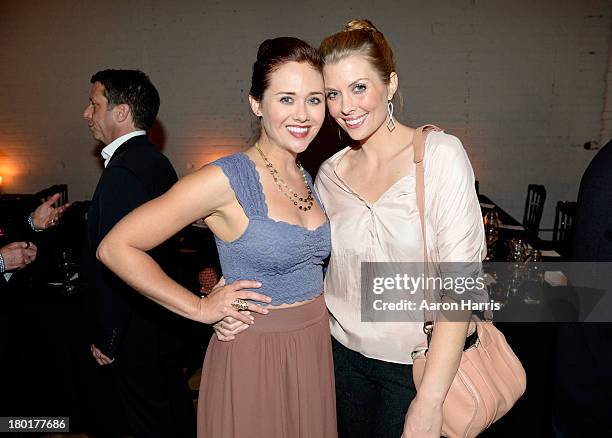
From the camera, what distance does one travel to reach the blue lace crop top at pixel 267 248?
1.56 m

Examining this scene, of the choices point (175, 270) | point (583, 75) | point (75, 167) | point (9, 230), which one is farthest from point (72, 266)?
Answer: point (583, 75)

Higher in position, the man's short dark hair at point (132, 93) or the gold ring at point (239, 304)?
the man's short dark hair at point (132, 93)

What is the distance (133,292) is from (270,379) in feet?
3.13

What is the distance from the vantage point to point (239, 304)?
63.4 inches

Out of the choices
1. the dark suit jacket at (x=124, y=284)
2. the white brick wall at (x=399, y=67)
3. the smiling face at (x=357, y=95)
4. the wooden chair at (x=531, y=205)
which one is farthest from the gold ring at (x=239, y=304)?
the white brick wall at (x=399, y=67)

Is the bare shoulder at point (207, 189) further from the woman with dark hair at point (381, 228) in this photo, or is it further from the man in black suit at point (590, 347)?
the man in black suit at point (590, 347)

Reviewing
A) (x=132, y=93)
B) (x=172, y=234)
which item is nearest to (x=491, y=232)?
(x=132, y=93)

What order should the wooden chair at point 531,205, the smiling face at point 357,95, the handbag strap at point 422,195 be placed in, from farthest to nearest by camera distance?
1. the wooden chair at point 531,205
2. the smiling face at point 357,95
3. the handbag strap at point 422,195

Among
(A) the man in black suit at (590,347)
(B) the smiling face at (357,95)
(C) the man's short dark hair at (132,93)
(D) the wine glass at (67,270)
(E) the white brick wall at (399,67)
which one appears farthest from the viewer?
(E) the white brick wall at (399,67)

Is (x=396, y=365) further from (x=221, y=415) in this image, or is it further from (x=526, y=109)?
(x=526, y=109)

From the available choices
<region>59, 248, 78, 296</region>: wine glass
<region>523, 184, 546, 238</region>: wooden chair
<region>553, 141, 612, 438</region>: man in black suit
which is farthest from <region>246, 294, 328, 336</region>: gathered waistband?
<region>523, 184, 546, 238</region>: wooden chair

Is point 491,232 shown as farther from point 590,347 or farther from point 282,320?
point 282,320

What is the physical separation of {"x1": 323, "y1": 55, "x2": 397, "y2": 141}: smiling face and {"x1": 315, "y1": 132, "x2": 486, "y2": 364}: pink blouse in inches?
8.1

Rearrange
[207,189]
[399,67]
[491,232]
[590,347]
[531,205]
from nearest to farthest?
[590,347]
[207,189]
[491,232]
[531,205]
[399,67]
